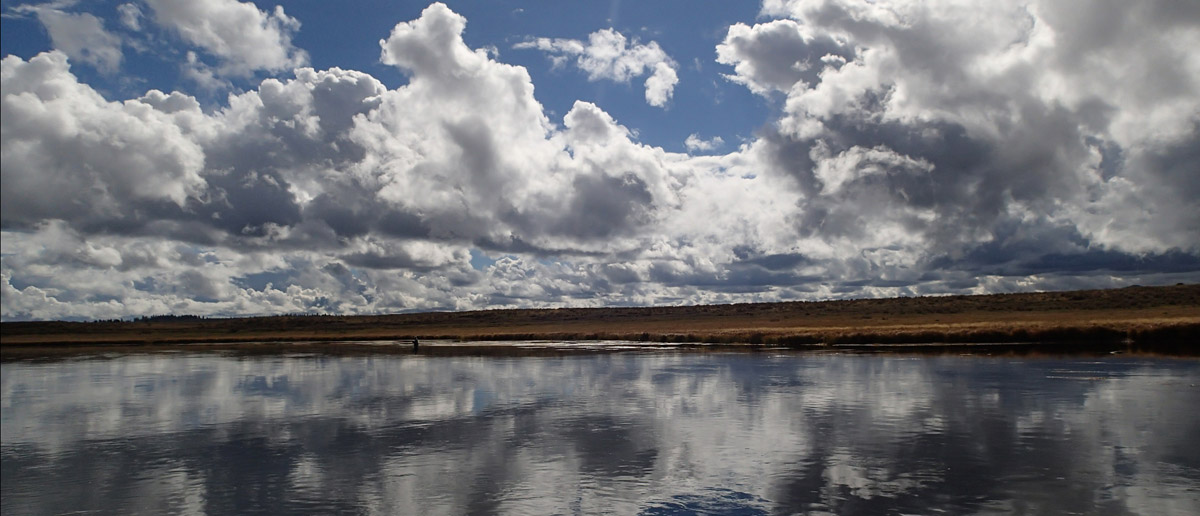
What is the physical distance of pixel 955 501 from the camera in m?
13.7

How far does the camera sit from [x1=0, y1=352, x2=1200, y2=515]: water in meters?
14.3

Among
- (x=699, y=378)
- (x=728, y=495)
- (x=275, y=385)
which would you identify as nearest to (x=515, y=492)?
(x=728, y=495)

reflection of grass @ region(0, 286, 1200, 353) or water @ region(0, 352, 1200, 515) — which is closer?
water @ region(0, 352, 1200, 515)

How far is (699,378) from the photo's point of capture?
1407 inches

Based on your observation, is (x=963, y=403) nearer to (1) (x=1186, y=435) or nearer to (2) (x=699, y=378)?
(1) (x=1186, y=435)

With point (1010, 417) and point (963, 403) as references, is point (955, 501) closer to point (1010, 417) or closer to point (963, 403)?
point (1010, 417)

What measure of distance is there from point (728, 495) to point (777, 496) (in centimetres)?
87

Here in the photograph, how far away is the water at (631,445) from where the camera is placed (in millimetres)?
14328

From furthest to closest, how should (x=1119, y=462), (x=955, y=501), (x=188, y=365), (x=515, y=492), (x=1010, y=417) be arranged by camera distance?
(x=188, y=365)
(x=1010, y=417)
(x=1119, y=462)
(x=515, y=492)
(x=955, y=501)

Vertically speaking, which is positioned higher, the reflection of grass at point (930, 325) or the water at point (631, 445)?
the reflection of grass at point (930, 325)

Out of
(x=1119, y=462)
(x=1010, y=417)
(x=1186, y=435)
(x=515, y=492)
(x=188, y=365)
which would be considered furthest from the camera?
(x=188, y=365)

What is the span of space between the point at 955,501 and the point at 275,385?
31107 millimetres

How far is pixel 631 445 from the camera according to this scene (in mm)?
19391

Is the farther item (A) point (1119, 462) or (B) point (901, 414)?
(B) point (901, 414)
